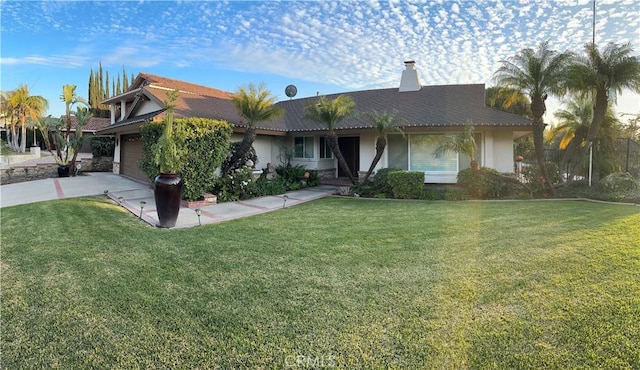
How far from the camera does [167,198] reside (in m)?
7.81

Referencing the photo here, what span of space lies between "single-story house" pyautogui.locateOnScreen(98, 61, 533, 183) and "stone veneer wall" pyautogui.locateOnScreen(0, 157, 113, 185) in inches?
133

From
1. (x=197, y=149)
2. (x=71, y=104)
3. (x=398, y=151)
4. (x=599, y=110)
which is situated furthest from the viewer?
(x=71, y=104)

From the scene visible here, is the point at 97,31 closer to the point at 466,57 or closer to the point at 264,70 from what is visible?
the point at 264,70

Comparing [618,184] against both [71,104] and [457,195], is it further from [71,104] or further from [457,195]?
[71,104]

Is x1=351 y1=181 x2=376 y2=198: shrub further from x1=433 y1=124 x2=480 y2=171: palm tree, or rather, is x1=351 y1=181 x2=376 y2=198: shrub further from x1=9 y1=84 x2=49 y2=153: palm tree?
x1=9 y1=84 x2=49 y2=153: palm tree

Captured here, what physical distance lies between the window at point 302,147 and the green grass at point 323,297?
37.0ft

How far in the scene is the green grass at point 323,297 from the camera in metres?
3.00

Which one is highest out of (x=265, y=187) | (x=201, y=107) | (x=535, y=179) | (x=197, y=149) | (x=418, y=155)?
(x=201, y=107)

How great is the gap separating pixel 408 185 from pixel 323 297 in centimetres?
971

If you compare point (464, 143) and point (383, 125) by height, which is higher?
point (383, 125)

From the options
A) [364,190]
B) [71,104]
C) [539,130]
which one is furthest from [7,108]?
[539,130]

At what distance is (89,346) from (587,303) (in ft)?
17.3

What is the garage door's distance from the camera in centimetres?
1738

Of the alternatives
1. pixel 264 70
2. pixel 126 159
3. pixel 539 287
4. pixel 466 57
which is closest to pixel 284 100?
pixel 264 70
